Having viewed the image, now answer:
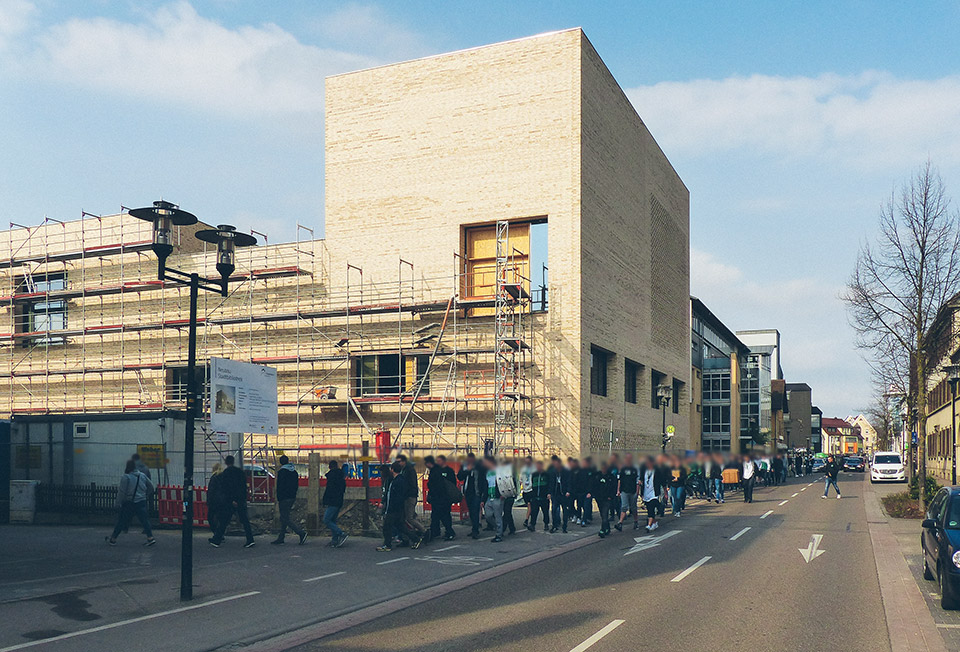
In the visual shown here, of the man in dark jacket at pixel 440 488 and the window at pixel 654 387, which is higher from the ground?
the window at pixel 654 387

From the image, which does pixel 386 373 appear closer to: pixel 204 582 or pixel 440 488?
pixel 440 488

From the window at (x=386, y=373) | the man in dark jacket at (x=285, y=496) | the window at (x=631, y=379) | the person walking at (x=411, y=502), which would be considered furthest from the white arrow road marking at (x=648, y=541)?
the window at (x=631, y=379)

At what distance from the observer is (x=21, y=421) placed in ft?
79.4

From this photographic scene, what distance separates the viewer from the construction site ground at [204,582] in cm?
996

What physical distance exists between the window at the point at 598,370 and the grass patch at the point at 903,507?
35.1ft

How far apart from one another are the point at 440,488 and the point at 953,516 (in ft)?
32.2

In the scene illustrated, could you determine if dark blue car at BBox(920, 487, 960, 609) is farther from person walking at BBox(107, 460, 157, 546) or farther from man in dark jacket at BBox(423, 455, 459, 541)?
person walking at BBox(107, 460, 157, 546)

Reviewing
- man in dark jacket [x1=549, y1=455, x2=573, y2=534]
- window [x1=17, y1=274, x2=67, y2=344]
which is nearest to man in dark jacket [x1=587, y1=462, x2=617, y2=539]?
man in dark jacket [x1=549, y1=455, x2=573, y2=534]

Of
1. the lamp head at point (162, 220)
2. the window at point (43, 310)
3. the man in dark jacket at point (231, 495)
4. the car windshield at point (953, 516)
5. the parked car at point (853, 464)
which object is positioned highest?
the window at point (43, 310)

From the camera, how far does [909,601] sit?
11742 mm

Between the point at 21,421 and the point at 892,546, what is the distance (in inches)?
882

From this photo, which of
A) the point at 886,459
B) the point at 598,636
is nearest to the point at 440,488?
the point at 598,636

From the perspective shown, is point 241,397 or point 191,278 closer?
point 191,278

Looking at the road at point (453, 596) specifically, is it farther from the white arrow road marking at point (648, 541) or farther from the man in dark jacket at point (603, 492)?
the man in dark jacket at point (603, 492)
